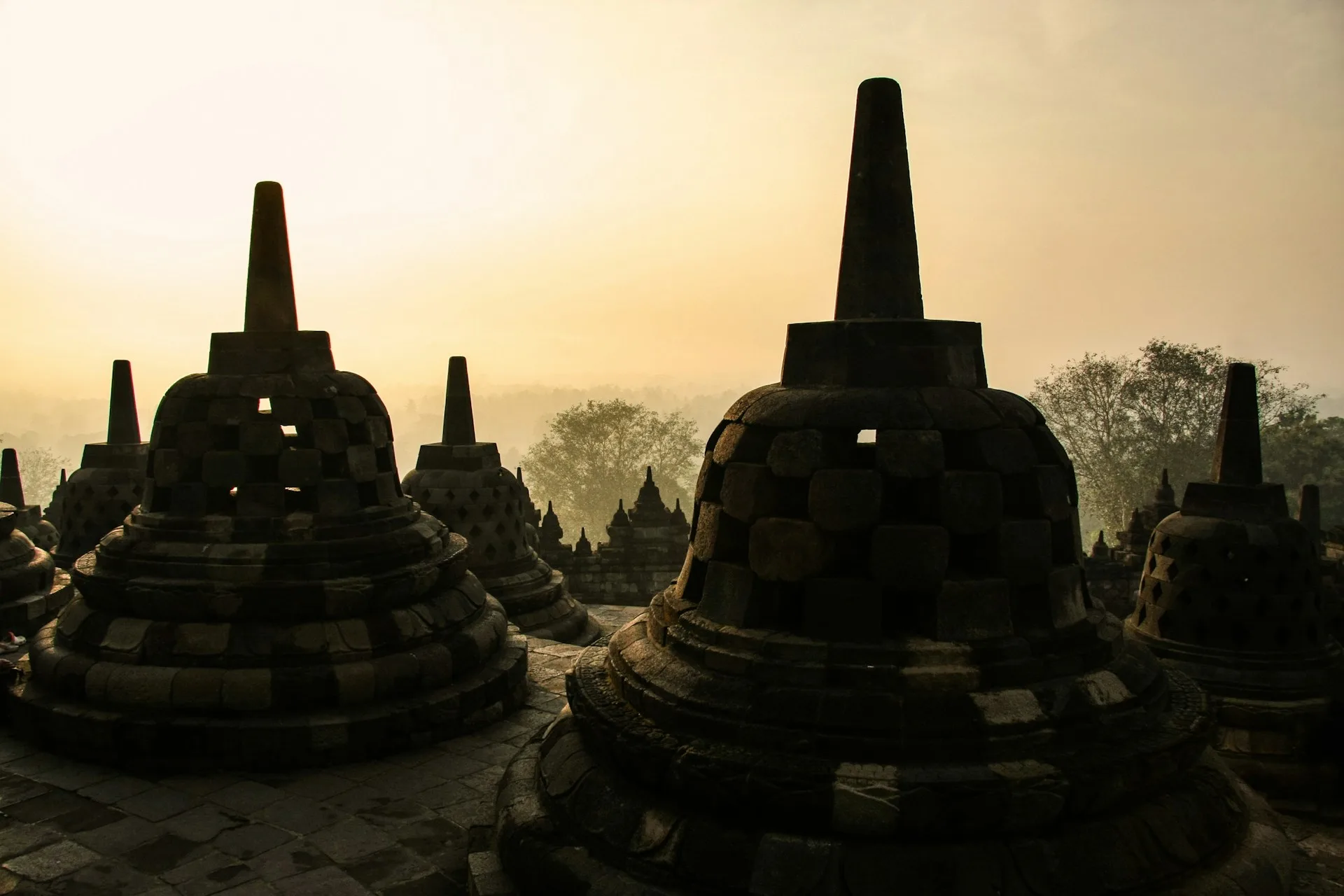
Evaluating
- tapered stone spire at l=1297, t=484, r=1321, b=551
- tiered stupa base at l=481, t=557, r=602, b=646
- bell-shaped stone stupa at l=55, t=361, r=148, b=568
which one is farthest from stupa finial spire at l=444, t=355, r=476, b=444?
tapered stone spire at l=1297, t=484, r=1321, b=551

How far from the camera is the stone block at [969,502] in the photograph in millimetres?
3598

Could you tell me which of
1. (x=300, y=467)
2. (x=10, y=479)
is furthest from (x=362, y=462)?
(x=10, y=479)

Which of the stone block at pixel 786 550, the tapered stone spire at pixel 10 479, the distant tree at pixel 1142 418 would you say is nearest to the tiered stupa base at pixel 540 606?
the stone block at pixel 786 550

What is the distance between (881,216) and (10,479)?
55.8 ft

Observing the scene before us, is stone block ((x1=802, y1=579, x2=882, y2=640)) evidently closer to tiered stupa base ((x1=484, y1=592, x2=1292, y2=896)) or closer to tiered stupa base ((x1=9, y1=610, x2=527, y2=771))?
tiered stupa base ((x1=484, y1=592, x2=1292, y2=896))

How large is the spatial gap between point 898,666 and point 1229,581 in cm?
673

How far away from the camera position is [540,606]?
11.4 metres

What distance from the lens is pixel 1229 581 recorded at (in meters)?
8.69

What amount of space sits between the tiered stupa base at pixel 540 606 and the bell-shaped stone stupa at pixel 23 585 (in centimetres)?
411

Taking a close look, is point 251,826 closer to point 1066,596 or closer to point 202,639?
point 202,639

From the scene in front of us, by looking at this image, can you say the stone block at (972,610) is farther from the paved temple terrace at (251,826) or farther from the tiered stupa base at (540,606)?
the tiered stupa base at (540,606)

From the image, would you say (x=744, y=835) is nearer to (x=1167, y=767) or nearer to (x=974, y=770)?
(x=974, y=770)

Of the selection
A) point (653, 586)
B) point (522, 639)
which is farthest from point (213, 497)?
point (653, 586)

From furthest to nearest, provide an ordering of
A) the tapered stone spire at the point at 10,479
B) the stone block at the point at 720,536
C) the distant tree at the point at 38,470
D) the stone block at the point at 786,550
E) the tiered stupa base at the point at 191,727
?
the distant tree at the point at 38,470 < the tapered stone spire at the point at 10,479 < the tiered stupa base at the point at 191,727 < the stone block at the point at 720,536 < the stone block at the point at 786,550
